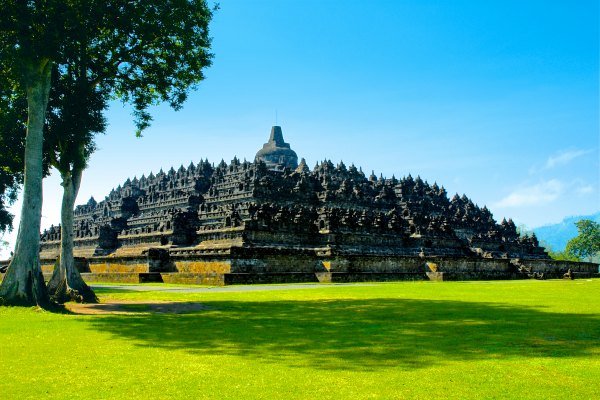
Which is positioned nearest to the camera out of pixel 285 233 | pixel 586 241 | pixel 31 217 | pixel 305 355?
pixel 305 355

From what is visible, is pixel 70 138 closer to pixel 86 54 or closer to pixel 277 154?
pixel 86 54

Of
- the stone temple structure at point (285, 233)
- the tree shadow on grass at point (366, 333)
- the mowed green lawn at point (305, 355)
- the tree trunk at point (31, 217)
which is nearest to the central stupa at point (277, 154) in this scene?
the stone temple structure at point (285, 233)

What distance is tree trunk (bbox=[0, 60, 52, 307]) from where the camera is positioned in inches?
754

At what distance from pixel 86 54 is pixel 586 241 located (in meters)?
126

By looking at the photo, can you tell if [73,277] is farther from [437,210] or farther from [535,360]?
[437,210]

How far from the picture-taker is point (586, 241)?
400ft

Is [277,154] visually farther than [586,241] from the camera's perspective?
No

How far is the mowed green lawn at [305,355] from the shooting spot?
7.29m

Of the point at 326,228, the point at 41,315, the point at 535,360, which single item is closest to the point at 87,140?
the point at 41,315

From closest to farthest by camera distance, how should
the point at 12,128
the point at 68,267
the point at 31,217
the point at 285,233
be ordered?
the point at 31,217 < the point at 68,267 < the point at 12,128 < the point at 285,233

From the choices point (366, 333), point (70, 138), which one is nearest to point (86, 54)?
point (70, 138)

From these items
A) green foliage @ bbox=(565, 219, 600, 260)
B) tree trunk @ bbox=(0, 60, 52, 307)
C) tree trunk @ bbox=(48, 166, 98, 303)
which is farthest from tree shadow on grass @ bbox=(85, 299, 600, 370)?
green foliage @ bbox=(565, 219, 600, 260)

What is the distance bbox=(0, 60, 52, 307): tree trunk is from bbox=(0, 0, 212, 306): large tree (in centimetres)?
3

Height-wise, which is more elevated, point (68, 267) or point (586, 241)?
point (586, 241)
